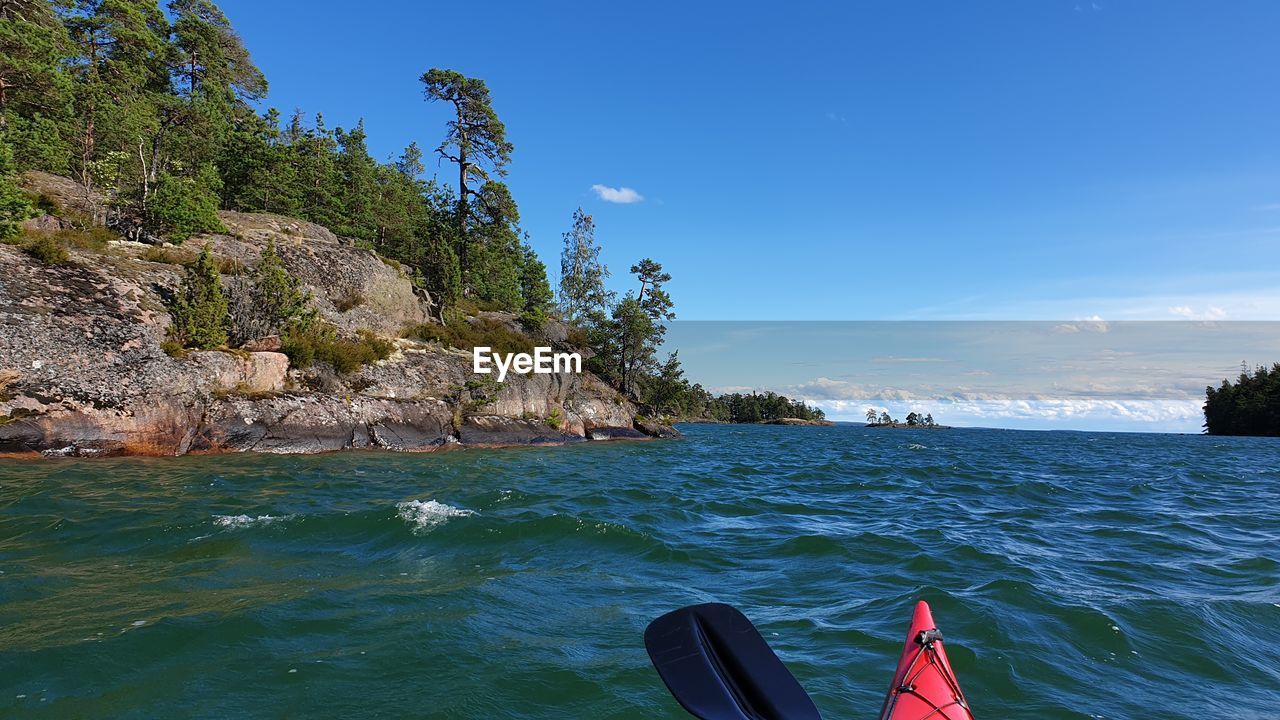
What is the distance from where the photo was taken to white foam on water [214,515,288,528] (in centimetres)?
880

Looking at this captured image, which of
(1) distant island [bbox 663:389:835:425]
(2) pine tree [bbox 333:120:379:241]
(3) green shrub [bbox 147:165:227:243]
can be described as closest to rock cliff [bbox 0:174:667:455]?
(3) green shrub [bbox 147:165:227:243]

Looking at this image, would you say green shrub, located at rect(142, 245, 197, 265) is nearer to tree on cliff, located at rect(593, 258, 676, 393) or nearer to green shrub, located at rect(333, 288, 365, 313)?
green shrub, located at rect(333, 288, 365, 313)

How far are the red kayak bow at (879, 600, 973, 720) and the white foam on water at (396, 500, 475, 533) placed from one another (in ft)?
24.4

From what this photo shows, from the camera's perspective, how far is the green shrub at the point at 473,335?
105 ft

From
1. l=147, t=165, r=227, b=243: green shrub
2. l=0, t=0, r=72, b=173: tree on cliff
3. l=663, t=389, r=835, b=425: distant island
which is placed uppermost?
l=0, t=0, r=72, b=173: tree on cliff

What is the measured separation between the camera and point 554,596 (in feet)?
21.7

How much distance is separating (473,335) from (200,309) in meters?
14.9

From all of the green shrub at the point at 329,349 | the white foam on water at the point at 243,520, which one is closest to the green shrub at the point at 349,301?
the green shrub at the point at 329,349

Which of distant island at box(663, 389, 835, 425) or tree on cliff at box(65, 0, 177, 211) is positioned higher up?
tree on cliff at box(65, 0, 177, 211)

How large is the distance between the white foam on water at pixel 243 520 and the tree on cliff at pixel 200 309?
13915 millimetres

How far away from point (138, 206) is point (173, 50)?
21.1m

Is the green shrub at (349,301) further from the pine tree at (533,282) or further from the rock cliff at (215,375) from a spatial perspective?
the pine tree at (533,282)

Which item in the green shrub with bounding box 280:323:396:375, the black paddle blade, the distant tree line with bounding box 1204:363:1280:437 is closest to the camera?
the black paddle blade

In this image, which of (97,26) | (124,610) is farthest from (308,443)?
(97,26)
